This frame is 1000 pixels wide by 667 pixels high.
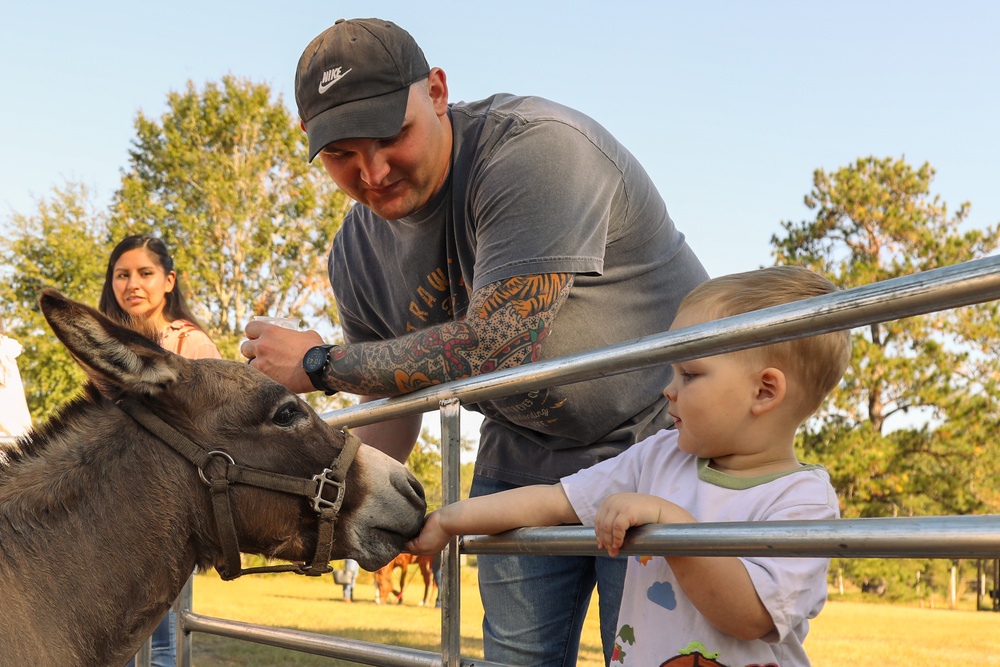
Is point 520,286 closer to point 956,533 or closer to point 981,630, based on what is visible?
point 956,533

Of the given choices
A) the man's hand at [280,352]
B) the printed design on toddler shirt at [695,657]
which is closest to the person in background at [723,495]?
the printed design on toddler shirt at [695,657]

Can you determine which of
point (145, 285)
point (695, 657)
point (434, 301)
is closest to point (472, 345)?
point (434, 301)

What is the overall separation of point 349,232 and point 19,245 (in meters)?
30.3

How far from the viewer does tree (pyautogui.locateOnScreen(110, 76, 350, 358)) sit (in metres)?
31.8

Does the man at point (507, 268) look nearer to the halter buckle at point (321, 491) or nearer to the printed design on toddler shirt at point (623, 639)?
the halter buckle at point (321, 491)

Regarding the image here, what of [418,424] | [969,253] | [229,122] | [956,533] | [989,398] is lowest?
[989,398]

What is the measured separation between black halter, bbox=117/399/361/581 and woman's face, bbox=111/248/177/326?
139 inches

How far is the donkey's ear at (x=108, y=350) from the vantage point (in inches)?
92.3

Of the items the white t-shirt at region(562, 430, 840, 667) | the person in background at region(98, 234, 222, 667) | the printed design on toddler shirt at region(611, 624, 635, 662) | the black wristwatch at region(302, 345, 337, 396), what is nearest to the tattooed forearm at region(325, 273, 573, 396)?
the black wristwatch at region(302, 345, 337, 396)

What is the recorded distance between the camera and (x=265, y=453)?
2.55 meters

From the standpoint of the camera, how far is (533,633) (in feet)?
9.63

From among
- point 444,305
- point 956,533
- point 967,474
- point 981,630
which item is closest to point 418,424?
point 444,305

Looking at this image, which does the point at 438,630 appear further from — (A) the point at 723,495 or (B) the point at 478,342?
(A) the point at 723,495

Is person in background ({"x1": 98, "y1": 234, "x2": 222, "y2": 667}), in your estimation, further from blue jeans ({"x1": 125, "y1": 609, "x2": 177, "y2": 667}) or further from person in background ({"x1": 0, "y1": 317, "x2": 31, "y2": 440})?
blue jeans ({"x1": 125, "y1": 609, "x2": 177, "y2": 667})
